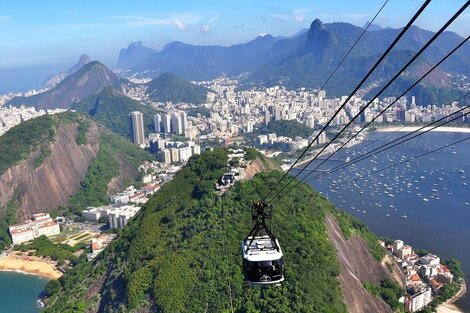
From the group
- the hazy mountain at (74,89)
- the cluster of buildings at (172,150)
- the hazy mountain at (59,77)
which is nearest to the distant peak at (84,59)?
the hazy mountain at (59,77)

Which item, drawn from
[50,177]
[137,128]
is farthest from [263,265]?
[137,128]

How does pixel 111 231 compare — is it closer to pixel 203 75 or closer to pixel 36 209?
pixel 36 209

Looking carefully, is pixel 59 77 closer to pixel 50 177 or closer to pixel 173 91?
pixel 173 91

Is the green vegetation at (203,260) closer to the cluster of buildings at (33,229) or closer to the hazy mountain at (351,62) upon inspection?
the cluster of buildings at (33,229)

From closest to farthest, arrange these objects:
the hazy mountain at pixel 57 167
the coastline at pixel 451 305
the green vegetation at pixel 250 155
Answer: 1. the coastline at pixel 451 305
2. the green vegetation at pixel 250 155
3. the hazy mountain at pixel 57 167

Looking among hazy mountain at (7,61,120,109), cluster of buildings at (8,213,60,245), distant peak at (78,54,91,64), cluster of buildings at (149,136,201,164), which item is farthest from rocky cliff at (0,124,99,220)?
distant peak at (78,54,91,64)

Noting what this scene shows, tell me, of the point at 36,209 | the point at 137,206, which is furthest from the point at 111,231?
the point at 36,209
